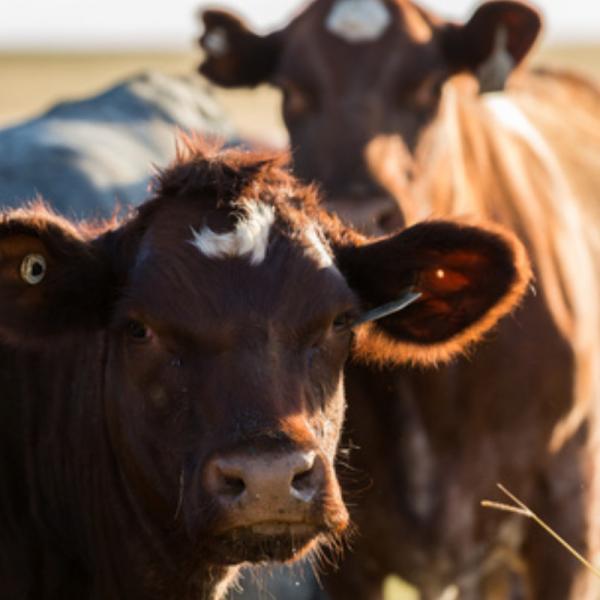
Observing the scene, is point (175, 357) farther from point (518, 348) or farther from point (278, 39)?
point (278, 39)

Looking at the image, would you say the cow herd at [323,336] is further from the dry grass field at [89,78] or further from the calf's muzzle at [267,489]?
the dry grass field at [89,78]

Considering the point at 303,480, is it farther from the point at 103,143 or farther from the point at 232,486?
the point at 103,143

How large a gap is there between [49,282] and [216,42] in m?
3.56

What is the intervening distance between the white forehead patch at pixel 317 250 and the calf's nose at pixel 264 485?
28.7 inches

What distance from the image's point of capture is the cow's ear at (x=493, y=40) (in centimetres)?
774

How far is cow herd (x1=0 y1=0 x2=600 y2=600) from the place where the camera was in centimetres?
503

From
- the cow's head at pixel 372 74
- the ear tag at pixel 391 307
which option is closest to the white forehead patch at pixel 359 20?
the cow's head at pixel 372 74

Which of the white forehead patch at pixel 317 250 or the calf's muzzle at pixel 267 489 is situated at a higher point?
the white forehead patch at pixel 317 250

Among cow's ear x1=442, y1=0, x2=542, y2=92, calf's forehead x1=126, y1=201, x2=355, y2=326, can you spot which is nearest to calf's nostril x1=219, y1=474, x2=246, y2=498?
calf's forehead x1=126, y1=201, x2=355, y2=326

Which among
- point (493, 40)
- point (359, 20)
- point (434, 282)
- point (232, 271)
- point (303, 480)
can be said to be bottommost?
point (493, 40)

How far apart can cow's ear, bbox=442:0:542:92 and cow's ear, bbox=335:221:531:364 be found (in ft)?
7.13

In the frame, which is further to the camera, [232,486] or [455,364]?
[455,364]

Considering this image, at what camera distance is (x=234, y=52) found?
27.6ft

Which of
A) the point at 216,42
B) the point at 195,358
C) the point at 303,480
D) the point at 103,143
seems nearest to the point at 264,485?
the point at 303,480
